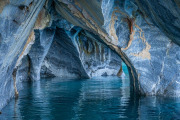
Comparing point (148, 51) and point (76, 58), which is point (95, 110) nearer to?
point (148, 51)

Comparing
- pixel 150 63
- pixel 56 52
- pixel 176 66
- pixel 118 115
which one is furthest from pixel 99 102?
pixel 56 52

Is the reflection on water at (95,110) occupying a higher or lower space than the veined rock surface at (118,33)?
lower

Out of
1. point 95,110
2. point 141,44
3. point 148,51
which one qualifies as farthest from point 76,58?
point 95,110

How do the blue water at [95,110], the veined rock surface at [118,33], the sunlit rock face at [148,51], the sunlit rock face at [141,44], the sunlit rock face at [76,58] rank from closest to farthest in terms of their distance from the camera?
the veined rock surface at [118,33], the blue water at [95,110], the sunlit rock face at [141,44], the sunlit rock face at [148,51], the sunlit rock face at [76,58]

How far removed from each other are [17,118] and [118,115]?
264cm

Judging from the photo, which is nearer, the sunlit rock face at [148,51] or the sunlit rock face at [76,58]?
the sunlit rock face at [148,51]

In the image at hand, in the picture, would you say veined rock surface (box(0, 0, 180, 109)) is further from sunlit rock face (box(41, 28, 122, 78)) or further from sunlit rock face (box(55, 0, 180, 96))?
Answer: sunlit rock face (box(41, 28, 122, 78))

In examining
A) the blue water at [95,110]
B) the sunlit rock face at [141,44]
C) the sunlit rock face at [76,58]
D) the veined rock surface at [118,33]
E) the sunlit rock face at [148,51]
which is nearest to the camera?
the veined rock surface at [118,33]

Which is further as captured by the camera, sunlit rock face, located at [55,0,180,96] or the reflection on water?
sunlit rock face, located at [55,0,180,96]

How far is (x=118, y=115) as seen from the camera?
6.37 m

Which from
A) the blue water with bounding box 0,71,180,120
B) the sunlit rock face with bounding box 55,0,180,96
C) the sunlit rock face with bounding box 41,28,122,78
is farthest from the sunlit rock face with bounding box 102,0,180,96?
the sunlit rock face with bounding box 41,28,122,78

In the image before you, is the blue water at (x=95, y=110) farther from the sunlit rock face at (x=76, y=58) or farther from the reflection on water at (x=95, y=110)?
the sunlit rock face at (x=76, y=58)

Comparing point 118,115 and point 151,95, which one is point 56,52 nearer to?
point 151,95

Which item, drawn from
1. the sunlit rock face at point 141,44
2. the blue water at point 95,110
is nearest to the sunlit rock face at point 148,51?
the sunlit rock face at point 141,44
